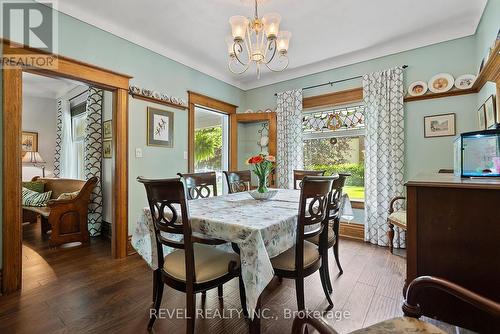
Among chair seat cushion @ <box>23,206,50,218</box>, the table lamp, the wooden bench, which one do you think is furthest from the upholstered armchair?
the table lamp

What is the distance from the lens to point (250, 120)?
4129mm

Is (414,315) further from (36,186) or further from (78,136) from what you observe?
(78,136)

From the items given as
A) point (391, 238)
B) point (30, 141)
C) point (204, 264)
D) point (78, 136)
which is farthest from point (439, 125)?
point (30, 141)

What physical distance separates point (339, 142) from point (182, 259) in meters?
3.06

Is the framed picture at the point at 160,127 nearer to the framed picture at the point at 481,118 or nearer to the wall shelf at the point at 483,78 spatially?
the wall shelf at the point at 483,78

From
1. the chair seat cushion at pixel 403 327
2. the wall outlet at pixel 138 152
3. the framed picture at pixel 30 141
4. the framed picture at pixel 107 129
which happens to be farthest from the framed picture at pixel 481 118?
the framed picture at pixel 30 141

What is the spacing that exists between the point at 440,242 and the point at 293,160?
2.78 m

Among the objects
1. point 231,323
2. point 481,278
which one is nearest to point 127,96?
point 231,323

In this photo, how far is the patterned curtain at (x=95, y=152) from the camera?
353cm

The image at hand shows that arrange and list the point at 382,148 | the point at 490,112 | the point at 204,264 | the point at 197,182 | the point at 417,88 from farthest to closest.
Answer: the point at 382,148 → the point at 417,88 → the point at 197,182 → the point at 490,112 → the point at 204,264

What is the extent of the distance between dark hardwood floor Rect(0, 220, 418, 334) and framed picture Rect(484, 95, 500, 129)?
1560 millimetres

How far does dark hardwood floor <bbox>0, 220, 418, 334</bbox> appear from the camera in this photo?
157 cm

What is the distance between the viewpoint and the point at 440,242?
1.09 meters

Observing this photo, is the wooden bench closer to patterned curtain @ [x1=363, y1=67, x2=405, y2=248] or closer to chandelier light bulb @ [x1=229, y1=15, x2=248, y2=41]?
chandelier light bulb @ [x1=229, y1=15, x2=248, y2=41]
